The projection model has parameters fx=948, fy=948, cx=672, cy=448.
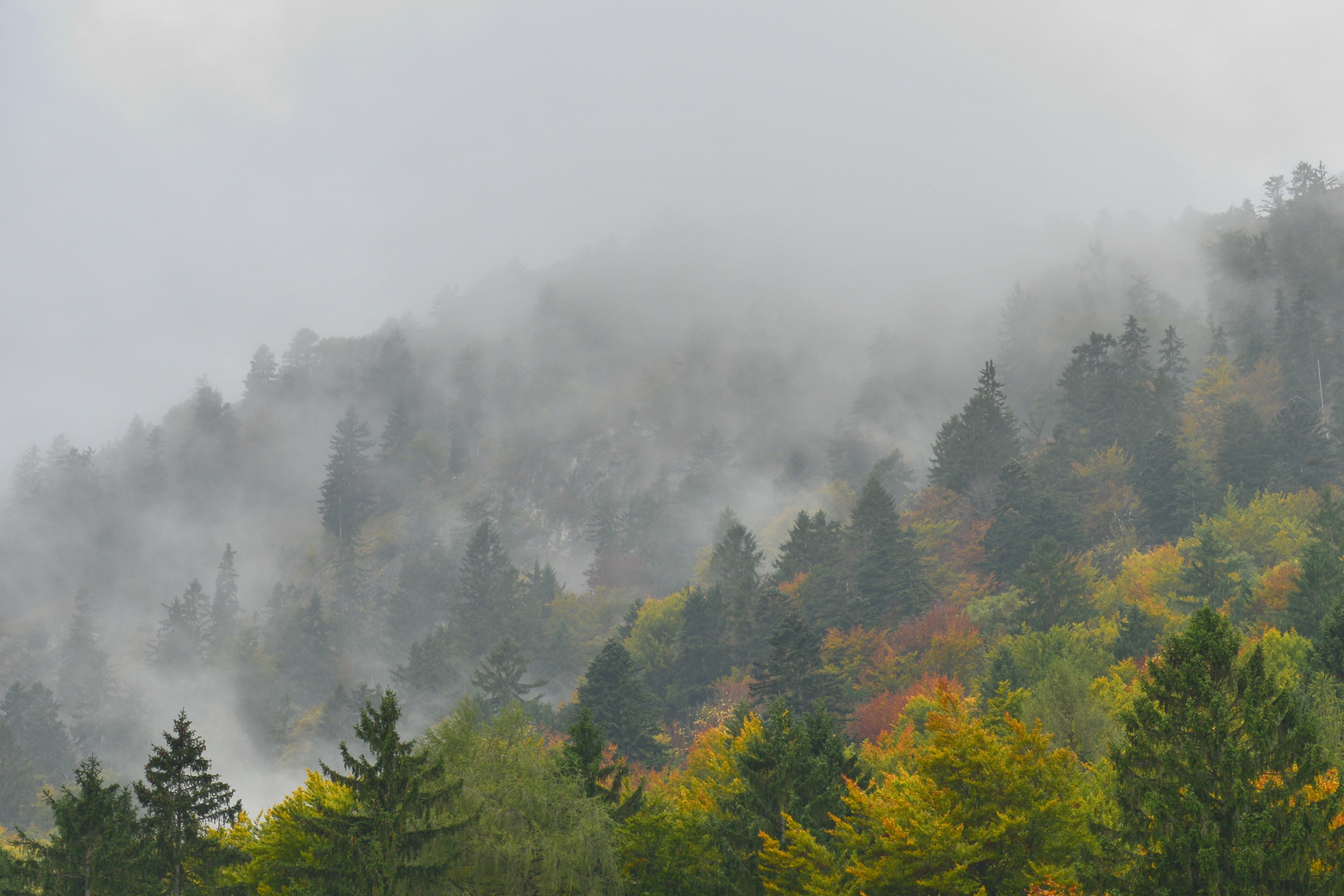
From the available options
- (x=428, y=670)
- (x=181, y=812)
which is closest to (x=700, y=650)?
(x=428, y=670)

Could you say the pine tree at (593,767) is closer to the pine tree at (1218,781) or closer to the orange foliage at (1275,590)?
the pine tree at (1218,781)

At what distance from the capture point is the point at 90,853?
112ft

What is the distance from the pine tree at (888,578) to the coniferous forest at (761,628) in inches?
10.8

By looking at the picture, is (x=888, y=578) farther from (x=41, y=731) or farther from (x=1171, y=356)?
(x=41, y=731)

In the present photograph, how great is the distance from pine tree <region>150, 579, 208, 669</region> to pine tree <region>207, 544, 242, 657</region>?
177 cm

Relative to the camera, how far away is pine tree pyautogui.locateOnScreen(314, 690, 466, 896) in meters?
26.7

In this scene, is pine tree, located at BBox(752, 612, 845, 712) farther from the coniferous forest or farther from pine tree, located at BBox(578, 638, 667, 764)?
pine tree, located at BBox(578, 638, 667, 764)

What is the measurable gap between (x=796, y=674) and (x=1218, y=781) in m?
36.1

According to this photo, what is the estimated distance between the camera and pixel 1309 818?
2094cm

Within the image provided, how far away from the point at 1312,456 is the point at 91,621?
548ft

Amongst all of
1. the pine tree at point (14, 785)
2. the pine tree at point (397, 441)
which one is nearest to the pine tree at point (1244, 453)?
the pine tree at point (14, 785)

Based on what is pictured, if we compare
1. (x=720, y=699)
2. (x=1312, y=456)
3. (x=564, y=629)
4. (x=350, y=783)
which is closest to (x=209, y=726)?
(x=564, y=629)

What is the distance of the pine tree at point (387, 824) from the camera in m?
26.7

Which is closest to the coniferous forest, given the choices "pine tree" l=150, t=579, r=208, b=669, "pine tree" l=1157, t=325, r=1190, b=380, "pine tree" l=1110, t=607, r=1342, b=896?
"pine tree" l=1110, t=607, r=1342, b=896
